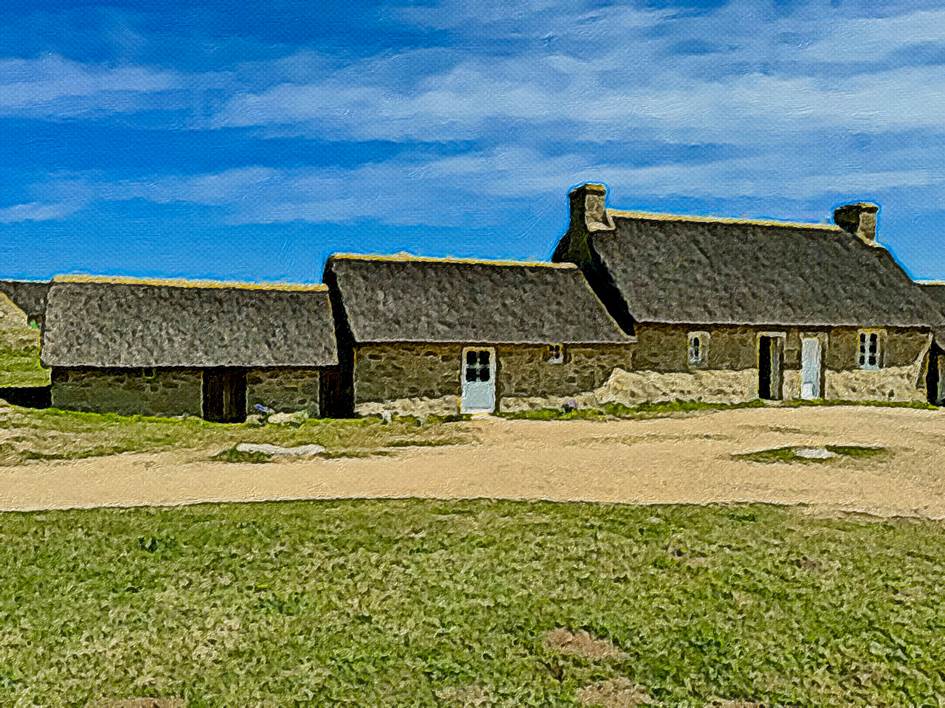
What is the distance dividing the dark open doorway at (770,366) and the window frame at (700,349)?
66.2 inches

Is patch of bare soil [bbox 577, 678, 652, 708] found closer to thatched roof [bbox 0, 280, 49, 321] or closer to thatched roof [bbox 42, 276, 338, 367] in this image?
thatched roof [bbox 42, 276, 338, 367]

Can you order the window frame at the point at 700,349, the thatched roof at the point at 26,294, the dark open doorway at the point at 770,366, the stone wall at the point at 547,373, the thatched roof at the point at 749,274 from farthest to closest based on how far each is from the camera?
the thatched roof at the point at 26,294, the dark open doorway at the point at 770,366, the thatched roof at the point at 749,274, the window frame at the point at 700,349, the stone wall at the point at 547,373

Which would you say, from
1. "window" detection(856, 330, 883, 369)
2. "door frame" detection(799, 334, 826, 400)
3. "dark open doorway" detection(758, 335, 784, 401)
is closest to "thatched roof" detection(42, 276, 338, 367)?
"dark open doorway" detection(758, 335, 784, 401)

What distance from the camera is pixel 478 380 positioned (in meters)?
23.6

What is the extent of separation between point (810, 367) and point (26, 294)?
3524 cm

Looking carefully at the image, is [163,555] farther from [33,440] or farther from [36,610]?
[33,440]

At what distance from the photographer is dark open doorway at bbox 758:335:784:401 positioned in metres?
26.2

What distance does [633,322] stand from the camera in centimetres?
2486

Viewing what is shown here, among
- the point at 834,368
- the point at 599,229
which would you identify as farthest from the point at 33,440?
the point at 834,368

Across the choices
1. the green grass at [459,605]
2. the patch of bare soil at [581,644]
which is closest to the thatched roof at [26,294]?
the green grass at [459,605]

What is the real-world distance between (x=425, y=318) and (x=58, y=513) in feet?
44.4

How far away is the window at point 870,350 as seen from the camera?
2711 centimetres

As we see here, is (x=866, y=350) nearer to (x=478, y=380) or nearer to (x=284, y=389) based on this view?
(x=478, y=380)

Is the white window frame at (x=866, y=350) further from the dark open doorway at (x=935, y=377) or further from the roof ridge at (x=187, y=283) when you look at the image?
the roof ridge at (x=187, y=283)
